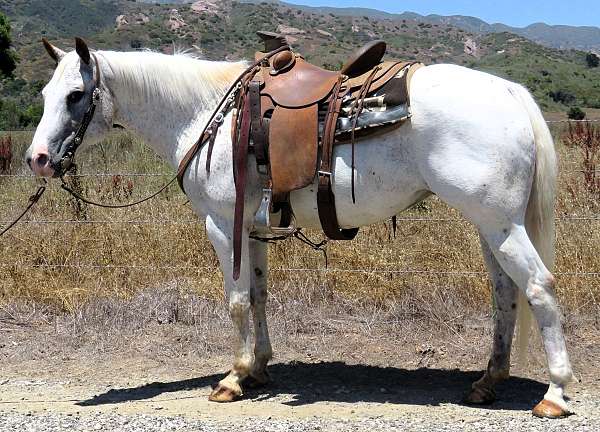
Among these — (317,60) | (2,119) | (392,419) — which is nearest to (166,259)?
(392,419)

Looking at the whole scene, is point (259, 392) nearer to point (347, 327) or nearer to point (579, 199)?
point (347, 327)

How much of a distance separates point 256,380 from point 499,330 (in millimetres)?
1671

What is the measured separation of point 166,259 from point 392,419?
3338mm

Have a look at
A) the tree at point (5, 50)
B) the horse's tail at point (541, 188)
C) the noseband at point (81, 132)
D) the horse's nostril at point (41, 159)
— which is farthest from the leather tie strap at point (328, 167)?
the tree at point (5, 50)

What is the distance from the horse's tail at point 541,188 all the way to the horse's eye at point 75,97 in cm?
263

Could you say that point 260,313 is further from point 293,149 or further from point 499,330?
point 499,330

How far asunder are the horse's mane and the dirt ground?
1995mm

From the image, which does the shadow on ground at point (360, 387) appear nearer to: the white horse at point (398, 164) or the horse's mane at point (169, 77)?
the white horse at point (398, 164)

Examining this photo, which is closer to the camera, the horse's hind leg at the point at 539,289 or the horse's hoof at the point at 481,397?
the horse's hind leg at the point at 539,289

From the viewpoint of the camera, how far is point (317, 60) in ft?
135

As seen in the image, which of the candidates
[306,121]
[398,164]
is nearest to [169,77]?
[306,121]

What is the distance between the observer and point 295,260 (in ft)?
21.6

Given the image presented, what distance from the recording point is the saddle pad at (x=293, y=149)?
4.30 metres

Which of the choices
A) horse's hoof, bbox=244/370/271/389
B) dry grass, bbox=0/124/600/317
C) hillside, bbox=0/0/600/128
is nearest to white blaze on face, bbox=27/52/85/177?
horse's hoof, bbox=244/370/271/389
